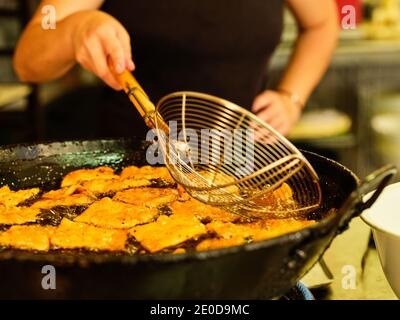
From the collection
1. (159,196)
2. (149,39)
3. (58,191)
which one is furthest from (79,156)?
(149,39)

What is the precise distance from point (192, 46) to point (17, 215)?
3.16 ft

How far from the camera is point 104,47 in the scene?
4.53ft

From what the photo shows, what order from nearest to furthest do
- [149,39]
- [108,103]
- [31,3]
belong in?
1. [149,39]
2. [108,103]
3. [31,3]

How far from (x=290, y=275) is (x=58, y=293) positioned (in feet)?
1.25

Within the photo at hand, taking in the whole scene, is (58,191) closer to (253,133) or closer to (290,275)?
(253,133)

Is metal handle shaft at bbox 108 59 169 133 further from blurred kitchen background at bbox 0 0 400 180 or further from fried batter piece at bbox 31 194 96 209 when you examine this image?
blurred kitchen background at bbox 0 0 400 180

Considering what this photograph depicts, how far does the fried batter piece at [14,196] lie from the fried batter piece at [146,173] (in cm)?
25

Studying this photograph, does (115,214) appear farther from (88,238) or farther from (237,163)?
(237,163)

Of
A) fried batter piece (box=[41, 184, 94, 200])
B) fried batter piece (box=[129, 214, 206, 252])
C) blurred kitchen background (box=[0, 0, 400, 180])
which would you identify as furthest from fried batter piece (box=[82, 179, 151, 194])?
blurred kitchen background (box=[0, 0, 400, 180])

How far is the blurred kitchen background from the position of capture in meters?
3.80

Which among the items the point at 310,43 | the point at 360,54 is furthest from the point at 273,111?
the point at 360,54

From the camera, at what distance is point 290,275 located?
935 mm

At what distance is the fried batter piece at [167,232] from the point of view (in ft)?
3.76

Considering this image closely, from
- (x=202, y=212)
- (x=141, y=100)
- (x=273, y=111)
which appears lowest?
(x=202, y=212)
